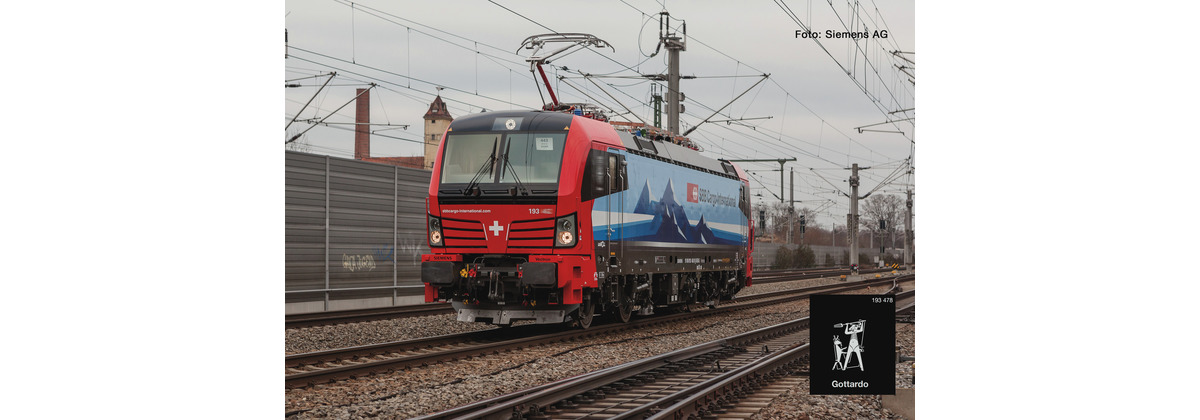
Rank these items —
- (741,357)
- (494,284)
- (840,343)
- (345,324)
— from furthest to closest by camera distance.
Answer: (345,324)
(494,284)
(741,357)
(840,343)

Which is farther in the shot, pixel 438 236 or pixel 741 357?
pixel 438 236

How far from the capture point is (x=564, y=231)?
1509cm

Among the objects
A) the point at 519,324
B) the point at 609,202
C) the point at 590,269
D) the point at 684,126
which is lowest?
the point at 519,324

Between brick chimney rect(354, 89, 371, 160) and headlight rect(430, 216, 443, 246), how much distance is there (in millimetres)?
4363

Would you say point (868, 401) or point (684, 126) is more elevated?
point (684, 126)

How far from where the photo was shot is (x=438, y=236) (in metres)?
15.4

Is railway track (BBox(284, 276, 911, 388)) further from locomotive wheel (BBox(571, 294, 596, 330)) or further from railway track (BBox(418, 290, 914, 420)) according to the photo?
railway track (BBox(418, 290, 914, 420))

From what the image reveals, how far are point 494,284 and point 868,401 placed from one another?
6.79 metres

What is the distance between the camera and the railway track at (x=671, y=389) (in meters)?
9.18

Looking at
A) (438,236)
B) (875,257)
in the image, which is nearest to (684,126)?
(875,257)

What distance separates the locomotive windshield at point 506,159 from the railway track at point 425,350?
99.0 inches

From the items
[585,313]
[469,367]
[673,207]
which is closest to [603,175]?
[585,313]

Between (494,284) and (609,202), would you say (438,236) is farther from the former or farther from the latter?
(609,202)

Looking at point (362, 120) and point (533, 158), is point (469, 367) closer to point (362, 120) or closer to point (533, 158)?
point (533, 158)
